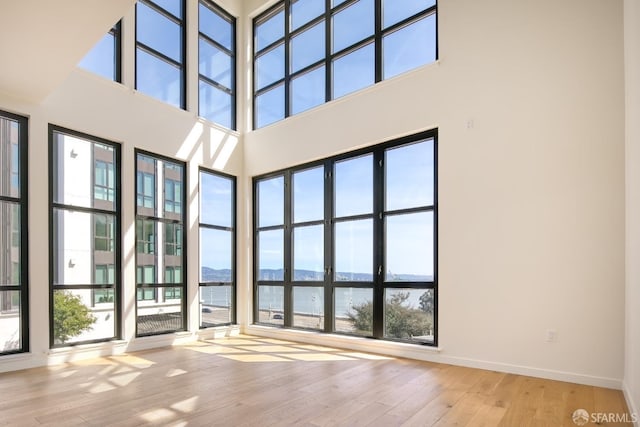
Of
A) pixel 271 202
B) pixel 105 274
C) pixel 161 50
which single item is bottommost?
pixel 105 274

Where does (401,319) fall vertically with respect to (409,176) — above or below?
below

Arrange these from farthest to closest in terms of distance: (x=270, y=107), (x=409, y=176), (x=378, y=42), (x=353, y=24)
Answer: (x=270, y=107)
(x=353, y=24)
(x=378, y=42)
(x=409, y=176)

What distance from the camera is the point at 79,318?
15.8ft

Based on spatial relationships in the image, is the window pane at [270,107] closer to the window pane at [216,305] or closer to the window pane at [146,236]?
the window pane at [146,236]

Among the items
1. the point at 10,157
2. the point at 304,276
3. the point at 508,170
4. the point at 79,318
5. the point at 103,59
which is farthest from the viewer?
the point at 304,276

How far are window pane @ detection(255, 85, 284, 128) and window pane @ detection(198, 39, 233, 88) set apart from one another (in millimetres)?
638

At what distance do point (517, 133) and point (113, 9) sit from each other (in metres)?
3.77

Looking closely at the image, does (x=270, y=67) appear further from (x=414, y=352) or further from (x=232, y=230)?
(x=414, y=352)

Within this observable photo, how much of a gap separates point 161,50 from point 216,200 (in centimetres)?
238

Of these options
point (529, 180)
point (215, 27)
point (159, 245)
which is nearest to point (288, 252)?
point (159, 245)

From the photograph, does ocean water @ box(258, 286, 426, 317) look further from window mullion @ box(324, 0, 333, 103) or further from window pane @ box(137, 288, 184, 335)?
window mullion @ box(324, 0, 333, 103)

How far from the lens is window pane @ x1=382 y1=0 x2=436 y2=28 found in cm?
507

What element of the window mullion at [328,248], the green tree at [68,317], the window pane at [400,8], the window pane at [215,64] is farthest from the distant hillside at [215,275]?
the window pane at [400,8]

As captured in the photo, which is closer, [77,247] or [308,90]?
[77,247]
